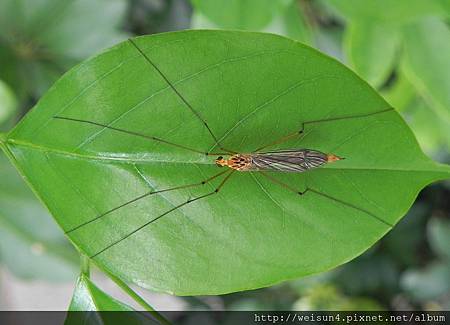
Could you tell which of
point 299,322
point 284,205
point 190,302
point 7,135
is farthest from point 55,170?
point 190,302

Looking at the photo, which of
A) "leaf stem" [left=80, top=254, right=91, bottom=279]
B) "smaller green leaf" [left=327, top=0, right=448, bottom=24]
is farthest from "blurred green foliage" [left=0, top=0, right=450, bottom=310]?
"leaf stem" [left=80, top=254, right=91, bottom=279]

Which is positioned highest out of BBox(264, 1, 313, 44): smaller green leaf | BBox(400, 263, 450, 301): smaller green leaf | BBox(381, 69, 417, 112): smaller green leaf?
BBox(381, 69, 417, 112): smaller green leaf

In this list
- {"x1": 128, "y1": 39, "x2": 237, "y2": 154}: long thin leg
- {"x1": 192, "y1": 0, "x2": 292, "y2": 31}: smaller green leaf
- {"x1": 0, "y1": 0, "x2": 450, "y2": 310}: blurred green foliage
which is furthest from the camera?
{"x1": 0, "y1": 0, "x2": 450, "y2": 310}: blurred green foliage

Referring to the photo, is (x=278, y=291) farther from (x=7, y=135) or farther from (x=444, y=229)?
(x=7, y=135)

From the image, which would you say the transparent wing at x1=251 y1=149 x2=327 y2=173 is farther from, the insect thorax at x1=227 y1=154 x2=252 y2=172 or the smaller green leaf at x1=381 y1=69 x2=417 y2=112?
the smaller green leaf at x1=381 y1=69 x2=417 y2=112

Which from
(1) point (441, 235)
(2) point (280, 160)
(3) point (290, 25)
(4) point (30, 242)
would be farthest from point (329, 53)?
(4) point (30, 242)
